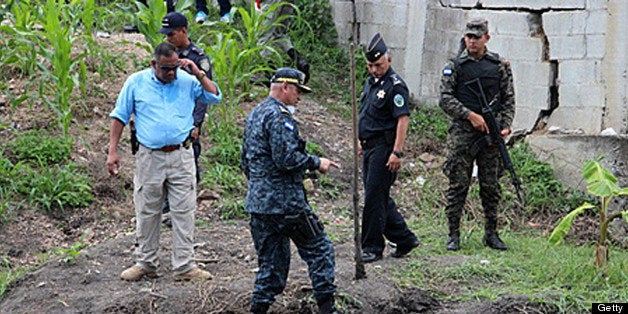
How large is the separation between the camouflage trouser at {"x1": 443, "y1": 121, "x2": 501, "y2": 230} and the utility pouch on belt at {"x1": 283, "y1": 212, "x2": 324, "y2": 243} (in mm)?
1976

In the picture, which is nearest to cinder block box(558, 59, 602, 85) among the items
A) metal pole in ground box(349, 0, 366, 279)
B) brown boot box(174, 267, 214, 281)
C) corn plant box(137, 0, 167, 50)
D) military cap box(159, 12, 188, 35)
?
metal pole in ground box(349, 0, 366, 279)

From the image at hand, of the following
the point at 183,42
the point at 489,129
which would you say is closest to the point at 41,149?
the point at 183,42

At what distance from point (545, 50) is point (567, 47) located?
257 millimetres

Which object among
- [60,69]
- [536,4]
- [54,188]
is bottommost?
[54,188]

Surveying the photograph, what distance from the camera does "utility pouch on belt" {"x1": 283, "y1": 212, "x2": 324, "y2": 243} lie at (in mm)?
6078

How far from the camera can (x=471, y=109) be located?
768 centimetres

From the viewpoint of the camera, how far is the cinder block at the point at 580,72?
9.57 meters

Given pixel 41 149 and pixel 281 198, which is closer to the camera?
pixel 281 198

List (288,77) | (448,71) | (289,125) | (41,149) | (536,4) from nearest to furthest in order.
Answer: (289,125) → (288,77) → (448,71) → (41,149) → (536,4)

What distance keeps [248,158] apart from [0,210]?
9.78 feet

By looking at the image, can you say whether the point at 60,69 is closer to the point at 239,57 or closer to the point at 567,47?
the point at 239,57

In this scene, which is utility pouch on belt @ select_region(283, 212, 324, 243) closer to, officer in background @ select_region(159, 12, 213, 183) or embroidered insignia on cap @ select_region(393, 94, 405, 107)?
embroidered insignia on cap @ select_region(393, 94, 405, 107)

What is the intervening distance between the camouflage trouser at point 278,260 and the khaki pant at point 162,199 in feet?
2.72

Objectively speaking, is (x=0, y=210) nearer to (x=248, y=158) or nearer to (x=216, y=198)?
(x=216, y=198)
